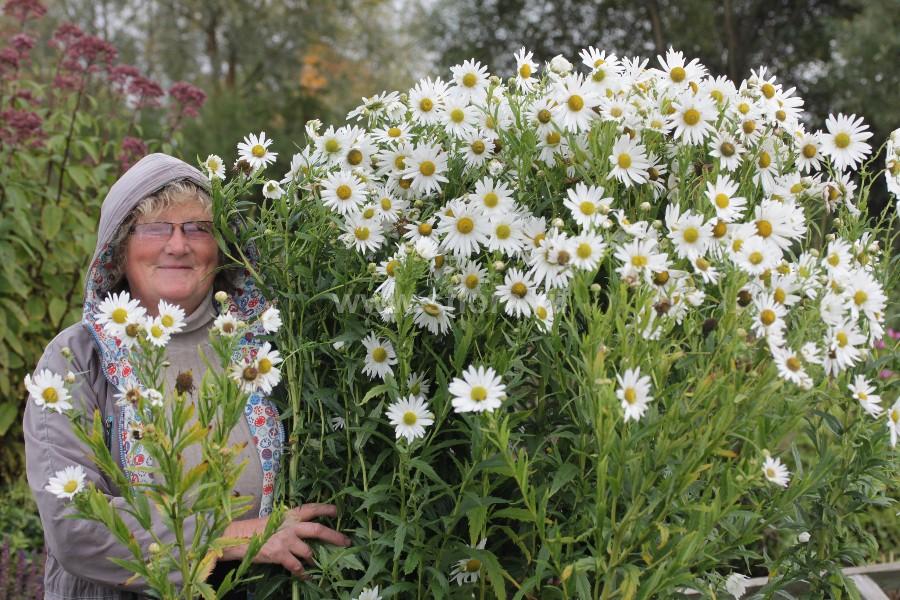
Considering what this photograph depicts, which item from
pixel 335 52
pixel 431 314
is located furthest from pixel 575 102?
pixel 335 52

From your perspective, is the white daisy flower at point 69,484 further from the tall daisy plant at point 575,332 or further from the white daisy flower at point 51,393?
the tall daisy plant at point 575,332

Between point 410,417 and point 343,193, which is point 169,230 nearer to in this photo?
point 343,193

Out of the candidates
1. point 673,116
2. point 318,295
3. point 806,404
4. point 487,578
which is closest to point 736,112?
point 673,116

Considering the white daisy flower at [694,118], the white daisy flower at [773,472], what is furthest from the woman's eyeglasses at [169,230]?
the white daisy flower at [773,472]

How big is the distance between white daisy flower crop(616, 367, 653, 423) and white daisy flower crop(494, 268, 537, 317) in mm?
278

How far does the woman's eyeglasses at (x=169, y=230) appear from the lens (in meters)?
2.14

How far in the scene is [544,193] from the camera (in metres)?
1.86

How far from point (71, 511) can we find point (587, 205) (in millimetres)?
1121

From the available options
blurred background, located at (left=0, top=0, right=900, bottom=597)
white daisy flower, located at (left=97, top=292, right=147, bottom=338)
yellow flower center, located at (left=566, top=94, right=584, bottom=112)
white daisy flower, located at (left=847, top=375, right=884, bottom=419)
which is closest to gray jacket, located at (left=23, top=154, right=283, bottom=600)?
white daisy flower, located at (left=97, top=292, right=147, bottom=338)

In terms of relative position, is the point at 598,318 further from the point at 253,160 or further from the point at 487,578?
the point at 253,160

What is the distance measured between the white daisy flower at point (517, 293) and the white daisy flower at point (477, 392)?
156 mm

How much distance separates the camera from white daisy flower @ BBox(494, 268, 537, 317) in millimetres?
1639

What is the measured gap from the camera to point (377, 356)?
1776 mm

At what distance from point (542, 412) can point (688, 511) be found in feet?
1.06
